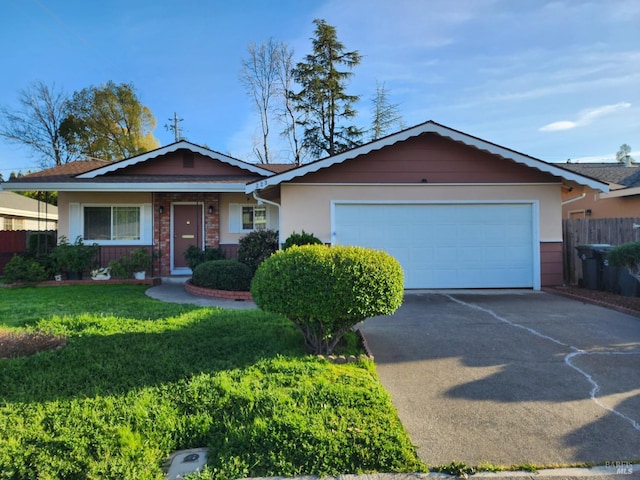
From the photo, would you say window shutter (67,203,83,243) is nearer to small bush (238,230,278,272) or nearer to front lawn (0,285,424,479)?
small bush (238,230,278,272)

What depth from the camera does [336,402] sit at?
11.2ft

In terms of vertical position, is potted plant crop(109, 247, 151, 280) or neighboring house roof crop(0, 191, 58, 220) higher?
neighboring house roof crop(0, 191, 58, 220)

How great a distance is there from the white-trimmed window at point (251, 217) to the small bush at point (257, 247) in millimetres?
2508

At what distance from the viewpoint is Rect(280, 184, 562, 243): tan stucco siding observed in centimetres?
1002

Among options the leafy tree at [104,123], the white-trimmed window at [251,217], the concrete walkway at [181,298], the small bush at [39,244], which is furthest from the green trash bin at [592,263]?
the leafy tree at [104,123]

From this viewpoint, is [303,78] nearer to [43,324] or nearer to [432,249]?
[432,249]

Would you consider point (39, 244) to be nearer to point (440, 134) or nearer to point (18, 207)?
point (18, 207)

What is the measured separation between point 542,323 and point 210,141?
90.5ft

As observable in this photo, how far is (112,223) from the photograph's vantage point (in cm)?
1290

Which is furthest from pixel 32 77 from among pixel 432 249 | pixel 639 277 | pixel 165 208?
pixel 639 277

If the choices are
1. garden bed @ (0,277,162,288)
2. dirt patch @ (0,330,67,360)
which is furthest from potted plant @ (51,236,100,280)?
dirt patch @ (0,330,67,360)

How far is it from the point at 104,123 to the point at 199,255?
81.7 feet

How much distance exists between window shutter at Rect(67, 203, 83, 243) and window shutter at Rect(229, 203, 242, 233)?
476 centimetres

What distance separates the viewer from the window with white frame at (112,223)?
12812mm
